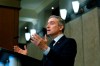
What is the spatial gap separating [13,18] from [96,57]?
1538 mm

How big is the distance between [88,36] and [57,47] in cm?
193

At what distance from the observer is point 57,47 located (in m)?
1.93

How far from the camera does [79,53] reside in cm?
397

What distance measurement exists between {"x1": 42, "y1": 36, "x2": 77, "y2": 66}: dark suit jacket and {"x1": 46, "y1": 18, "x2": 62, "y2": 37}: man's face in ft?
0.41

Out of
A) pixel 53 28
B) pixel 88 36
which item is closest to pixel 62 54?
pixel 53 28

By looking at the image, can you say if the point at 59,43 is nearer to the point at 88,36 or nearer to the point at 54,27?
the point at 54,27

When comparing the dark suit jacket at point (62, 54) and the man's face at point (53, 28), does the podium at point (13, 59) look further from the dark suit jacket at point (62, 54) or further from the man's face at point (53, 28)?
the man's face at point (53, 28)

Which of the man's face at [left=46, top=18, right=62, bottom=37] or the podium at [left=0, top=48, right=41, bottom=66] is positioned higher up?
the man's face at [left=46, top=18, right=62, bottom=37]

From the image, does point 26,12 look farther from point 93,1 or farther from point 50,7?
point 93,1

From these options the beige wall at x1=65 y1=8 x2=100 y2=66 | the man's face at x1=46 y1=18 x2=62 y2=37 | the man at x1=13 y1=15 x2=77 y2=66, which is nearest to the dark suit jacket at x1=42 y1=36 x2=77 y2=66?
the man at x1=13 y1=15 x2=77 y2=66

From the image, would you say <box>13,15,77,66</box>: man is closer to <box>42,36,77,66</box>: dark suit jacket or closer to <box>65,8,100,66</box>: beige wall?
<box>42,36,77,66</box>: dark suit jacket

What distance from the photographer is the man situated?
5.70 ft

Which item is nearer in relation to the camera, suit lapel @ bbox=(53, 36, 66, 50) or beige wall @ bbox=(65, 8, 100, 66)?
suit lapel @ bbox=(53, 36, 66, 50)

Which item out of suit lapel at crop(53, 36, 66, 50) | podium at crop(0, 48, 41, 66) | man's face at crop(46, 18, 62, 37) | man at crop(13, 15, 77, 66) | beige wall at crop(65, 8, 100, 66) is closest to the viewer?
podium at crop(0, 48, 41, 66)
